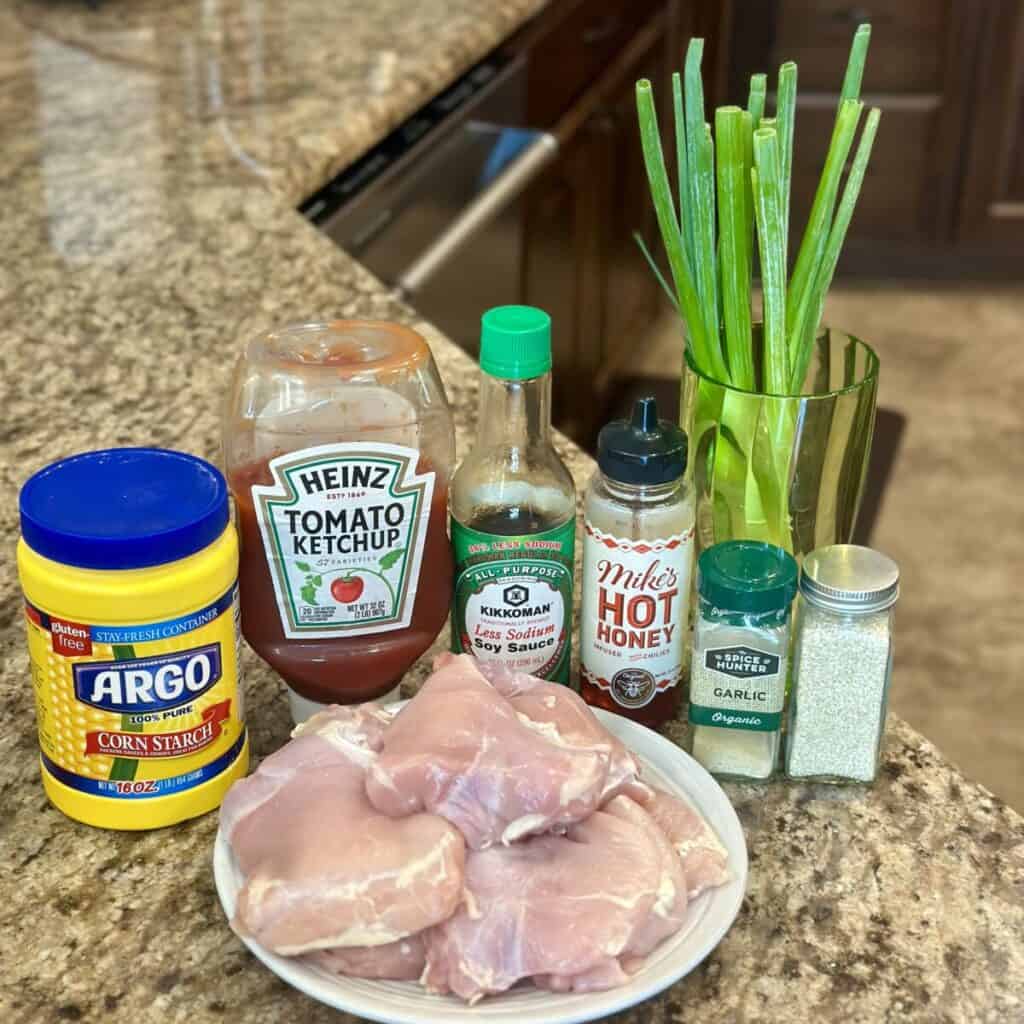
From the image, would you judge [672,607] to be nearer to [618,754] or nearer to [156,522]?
[618,754]

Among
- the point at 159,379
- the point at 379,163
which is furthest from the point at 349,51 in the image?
the point at 159,379

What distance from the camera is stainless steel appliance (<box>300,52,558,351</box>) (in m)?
1.72

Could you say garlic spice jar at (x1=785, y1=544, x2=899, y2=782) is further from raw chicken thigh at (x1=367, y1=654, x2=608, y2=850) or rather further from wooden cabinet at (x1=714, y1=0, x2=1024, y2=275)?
wooden cabinet at (x1=714, y1=0, x2=1024, y2=275)

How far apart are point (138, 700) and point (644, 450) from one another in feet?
1.02

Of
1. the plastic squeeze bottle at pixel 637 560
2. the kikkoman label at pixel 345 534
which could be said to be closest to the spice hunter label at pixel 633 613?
the plastic squeeze bottle at pixel 637 560

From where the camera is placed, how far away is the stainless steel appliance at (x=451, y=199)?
172 cm

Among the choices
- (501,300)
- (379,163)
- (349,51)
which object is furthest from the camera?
(501,300)

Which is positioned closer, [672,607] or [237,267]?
[672,607]

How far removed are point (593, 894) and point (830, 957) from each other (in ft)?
0.45

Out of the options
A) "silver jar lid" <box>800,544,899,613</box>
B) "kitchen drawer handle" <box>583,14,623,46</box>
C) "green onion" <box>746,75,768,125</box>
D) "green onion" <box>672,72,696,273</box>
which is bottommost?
"silver jar lid" <box>800,544,899,613</box>

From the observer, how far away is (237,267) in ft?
4.67

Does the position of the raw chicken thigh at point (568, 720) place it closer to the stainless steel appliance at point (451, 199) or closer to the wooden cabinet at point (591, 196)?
the stainless steel appliance at point (451, 199)

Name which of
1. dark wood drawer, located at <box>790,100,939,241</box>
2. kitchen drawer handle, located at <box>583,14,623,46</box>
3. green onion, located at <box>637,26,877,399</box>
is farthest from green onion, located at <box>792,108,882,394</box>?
dark wood drawer, located at <box>790,100,939,241</box>

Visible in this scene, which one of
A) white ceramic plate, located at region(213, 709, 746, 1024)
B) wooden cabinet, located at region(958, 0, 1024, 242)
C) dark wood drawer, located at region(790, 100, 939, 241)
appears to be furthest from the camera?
dark wood drawer, located at region(790, 100, 939, 241)
